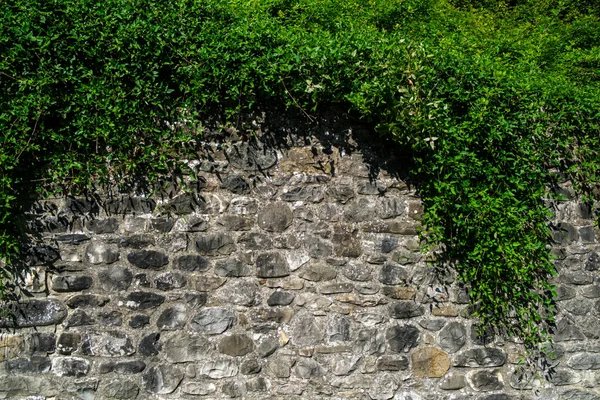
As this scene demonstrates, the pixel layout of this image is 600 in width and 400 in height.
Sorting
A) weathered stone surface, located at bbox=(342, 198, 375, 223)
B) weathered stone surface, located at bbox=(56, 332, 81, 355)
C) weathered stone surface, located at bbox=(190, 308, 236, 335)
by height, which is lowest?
weathered stone surface, located at bbox=(56, 332, 81, 355)

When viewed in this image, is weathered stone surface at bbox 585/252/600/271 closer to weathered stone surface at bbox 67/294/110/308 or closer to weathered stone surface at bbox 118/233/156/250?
weathered stone surface at bbox 118/233/156/250

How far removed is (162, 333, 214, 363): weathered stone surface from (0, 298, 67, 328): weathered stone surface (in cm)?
71

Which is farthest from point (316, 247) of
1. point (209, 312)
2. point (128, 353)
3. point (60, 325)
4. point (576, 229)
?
point (576, 229)

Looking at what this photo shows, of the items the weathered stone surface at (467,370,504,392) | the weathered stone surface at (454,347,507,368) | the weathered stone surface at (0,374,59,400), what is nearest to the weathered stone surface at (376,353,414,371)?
the weathered stone surface at (454,347,507,368)

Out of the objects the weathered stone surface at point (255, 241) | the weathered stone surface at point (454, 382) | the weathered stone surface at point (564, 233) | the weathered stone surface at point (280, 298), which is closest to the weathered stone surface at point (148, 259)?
the weathered stone surface at point (255, 241)

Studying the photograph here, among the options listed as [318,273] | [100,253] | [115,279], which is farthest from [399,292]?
[100,253]

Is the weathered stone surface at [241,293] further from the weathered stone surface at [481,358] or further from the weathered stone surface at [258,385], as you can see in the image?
the weathered stone surface at [481,358]

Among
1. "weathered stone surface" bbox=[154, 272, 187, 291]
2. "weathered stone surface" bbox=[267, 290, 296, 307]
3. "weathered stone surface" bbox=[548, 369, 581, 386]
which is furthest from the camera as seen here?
"weathered stone surface" bbox=[548, 369, 581, 386]

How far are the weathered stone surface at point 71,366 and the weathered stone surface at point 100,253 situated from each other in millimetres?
638

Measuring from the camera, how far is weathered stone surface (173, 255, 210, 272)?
11.7ft

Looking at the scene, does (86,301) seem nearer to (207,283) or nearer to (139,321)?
(139,321)

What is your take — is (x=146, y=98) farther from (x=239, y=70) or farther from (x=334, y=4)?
(x=334, y=4)

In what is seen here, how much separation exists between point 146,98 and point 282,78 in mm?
911

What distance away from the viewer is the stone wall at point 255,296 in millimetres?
3438
